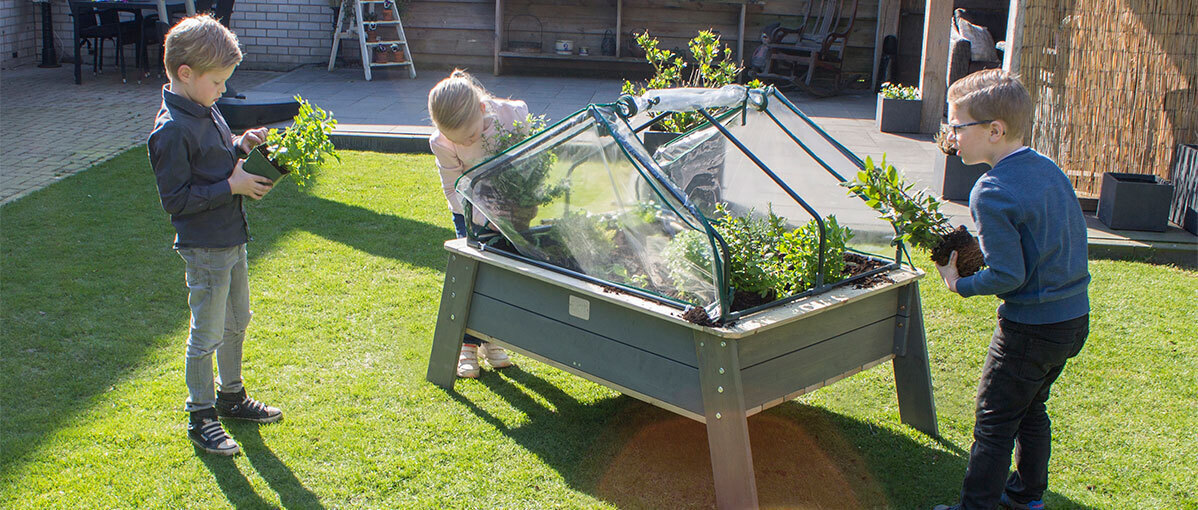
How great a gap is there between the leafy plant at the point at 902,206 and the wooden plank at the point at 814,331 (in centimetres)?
34

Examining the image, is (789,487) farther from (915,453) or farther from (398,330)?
(398,330)

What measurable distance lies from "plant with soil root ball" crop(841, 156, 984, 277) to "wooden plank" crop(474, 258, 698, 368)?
0.71m

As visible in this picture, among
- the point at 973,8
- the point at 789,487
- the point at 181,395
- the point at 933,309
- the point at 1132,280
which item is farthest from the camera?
the point at 973,8

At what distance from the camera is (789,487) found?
3.12 m

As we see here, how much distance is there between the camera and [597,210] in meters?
3.12

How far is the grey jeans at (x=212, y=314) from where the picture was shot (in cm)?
310

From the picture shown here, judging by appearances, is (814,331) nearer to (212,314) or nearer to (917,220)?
(917,220)

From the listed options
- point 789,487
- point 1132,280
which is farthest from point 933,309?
point 789,487

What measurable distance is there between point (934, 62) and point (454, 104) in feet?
20.5

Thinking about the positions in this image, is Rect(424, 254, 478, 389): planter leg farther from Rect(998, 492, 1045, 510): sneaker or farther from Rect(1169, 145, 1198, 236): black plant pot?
Rect(1169, 145, 1198, 236): black plant pot

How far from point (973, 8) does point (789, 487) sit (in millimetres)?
9221

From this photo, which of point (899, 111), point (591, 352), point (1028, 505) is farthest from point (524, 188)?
point (899, 111)

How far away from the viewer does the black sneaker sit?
3441 millimetres

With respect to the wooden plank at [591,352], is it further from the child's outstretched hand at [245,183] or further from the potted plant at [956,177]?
the potted plant at [956,177]
